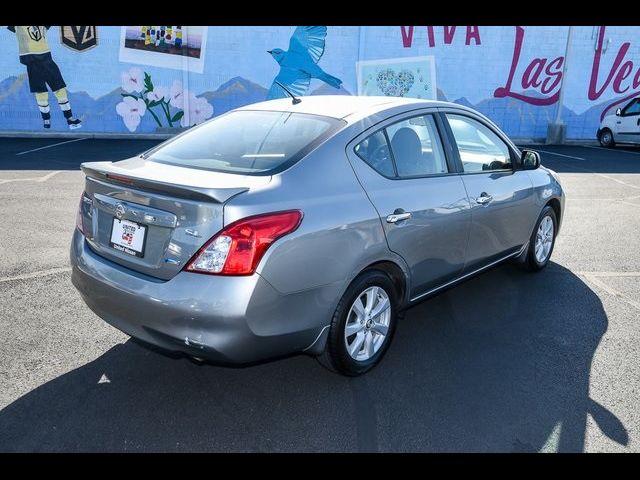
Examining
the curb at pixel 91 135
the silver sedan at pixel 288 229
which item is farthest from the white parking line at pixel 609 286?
the curb at pixel 91 135

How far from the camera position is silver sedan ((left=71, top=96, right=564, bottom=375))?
2.51 metres

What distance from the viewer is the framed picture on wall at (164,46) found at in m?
16.5

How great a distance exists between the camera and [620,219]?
7.52 metres

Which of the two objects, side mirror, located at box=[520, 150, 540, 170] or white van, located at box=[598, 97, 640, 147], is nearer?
side mirror, located at box=[520, 150, 540, 170]

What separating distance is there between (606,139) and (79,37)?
1724 cm

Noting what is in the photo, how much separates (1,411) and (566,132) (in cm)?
1952

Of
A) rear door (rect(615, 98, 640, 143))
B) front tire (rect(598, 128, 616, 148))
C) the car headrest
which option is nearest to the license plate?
the car headrest

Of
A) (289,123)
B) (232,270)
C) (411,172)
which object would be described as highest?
(289,123)

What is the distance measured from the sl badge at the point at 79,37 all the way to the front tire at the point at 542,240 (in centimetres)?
1582

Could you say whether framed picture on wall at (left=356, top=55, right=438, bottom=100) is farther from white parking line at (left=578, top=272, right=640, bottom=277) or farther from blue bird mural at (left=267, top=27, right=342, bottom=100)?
white parking line at (left=578, top=272, right=640, bottom=277)

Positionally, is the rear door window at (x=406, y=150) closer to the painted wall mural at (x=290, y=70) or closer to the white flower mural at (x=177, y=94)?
the painted wall mural at (x=290, y=70)

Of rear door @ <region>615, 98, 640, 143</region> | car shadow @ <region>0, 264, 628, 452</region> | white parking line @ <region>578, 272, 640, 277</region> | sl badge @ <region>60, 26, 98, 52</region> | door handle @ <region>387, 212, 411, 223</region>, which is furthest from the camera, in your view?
sl badge @ <region>60, 26, 98, 52</region>
